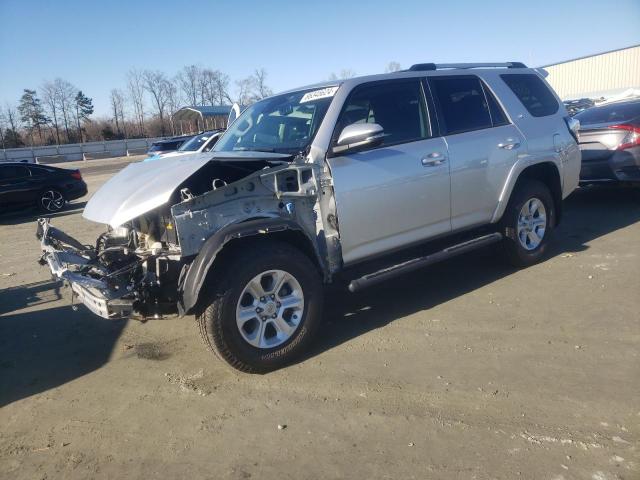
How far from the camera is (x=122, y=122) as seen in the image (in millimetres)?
73562

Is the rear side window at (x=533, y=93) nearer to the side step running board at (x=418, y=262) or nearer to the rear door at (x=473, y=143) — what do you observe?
the rear door at (x=473, y=143)

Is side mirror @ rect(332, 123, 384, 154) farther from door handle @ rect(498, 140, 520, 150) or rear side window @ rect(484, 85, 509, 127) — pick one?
rear side window @ rect(484, 85, 509, 127)

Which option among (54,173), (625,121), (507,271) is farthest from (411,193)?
(54,173)

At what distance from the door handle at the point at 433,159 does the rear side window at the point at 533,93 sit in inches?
62.4

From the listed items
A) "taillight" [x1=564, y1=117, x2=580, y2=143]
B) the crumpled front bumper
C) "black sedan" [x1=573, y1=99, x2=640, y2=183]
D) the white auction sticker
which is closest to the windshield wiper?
the white auction sticker

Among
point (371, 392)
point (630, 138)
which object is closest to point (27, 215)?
point (371, 392)

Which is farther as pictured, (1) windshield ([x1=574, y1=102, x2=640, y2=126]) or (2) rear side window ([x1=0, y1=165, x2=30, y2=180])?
(2) rear side window ([x1=0, y1=165, x2=30, y2=180])

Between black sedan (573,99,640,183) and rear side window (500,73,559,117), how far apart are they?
2.63m

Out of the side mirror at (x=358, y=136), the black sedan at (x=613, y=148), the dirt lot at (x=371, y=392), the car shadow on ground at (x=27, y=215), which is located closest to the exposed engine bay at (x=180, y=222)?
the side mirror at (x=358, y=136)

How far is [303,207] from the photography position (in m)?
3.95

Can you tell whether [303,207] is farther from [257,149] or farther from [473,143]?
[473,143]

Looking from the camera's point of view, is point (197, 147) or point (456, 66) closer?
point (456, 66)

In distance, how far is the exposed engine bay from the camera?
11.6ft

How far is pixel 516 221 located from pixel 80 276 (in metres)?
4.15
